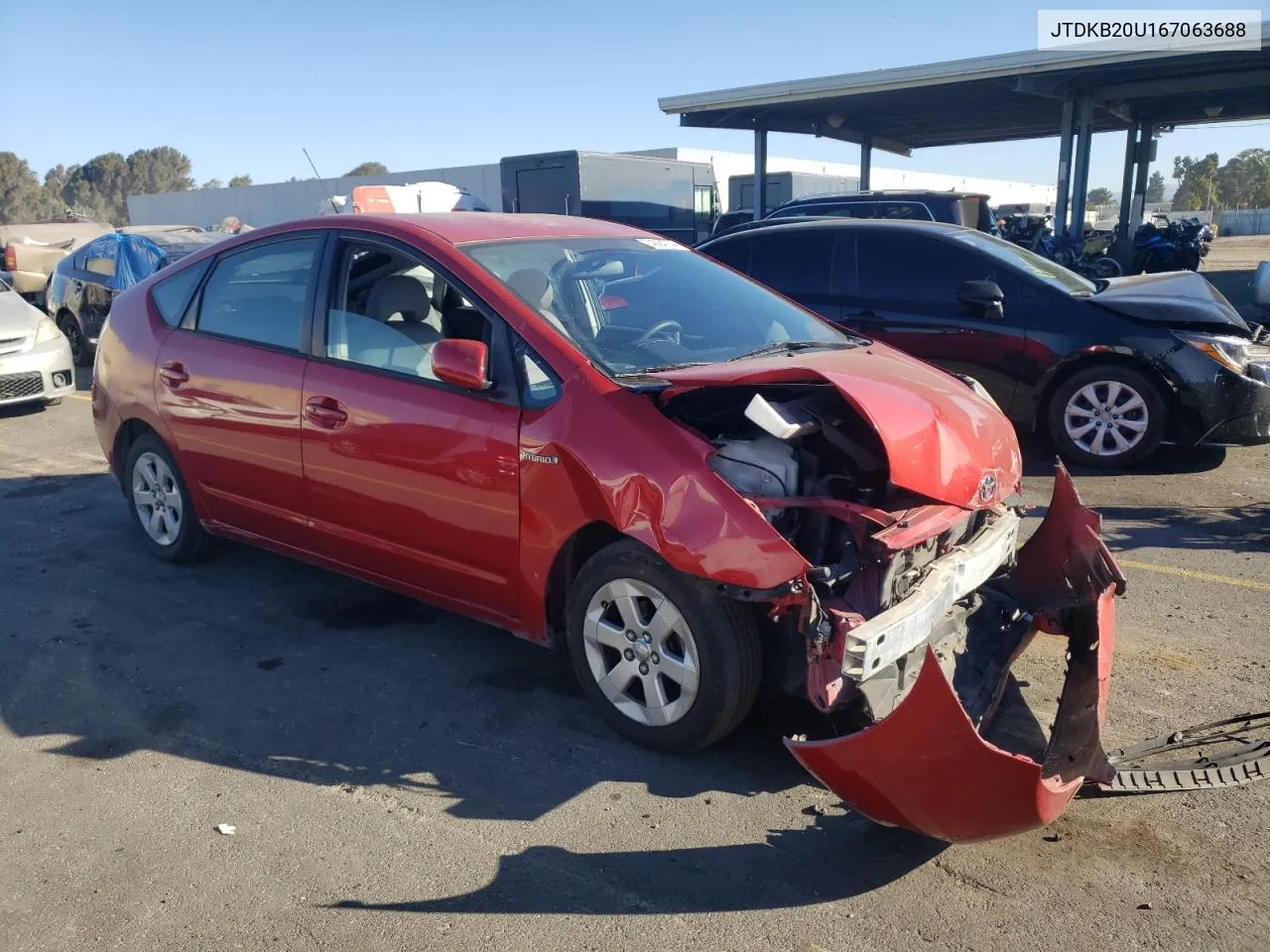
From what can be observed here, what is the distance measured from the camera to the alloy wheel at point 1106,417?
23.0 ft

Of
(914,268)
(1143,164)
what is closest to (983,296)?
(914,268)

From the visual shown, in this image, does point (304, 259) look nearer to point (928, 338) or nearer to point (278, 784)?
point (278, 784)

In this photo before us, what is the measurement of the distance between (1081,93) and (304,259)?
21.7 metres

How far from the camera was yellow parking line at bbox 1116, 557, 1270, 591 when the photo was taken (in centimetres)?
493

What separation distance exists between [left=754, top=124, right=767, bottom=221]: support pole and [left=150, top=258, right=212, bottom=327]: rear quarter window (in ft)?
60.1

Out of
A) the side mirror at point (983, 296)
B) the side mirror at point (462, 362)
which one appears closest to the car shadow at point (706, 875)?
the side mirror at point (462, 362)

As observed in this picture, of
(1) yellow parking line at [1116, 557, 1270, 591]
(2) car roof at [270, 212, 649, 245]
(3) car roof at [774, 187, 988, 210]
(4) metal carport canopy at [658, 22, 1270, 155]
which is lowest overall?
(1) yellow parking line at [1116, 557, 1270, 591]

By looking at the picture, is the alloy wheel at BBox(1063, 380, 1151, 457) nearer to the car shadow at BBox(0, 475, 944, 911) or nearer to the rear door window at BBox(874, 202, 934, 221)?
the car shadow at BBox(0, 475, 944, 911)

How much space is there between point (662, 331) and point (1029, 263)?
4693 millimetres

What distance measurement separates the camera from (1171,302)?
707 centimetres

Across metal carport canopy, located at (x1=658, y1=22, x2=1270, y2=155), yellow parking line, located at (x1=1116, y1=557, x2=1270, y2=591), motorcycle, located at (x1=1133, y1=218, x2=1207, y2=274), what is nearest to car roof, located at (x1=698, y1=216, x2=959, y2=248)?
yellow parking line, located at (x1=1116, y1=557, x2=1270, y2=591)

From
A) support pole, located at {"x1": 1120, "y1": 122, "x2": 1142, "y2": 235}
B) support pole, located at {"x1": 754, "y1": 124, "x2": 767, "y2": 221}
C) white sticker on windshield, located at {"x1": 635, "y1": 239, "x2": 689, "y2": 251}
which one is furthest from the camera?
support pole, located at {"x1": 1120, "y1": 122, "x2": 1142, "y2": 235}

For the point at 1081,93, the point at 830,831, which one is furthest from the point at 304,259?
the point at 1081,93

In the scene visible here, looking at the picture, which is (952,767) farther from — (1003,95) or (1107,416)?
(1003,95)
